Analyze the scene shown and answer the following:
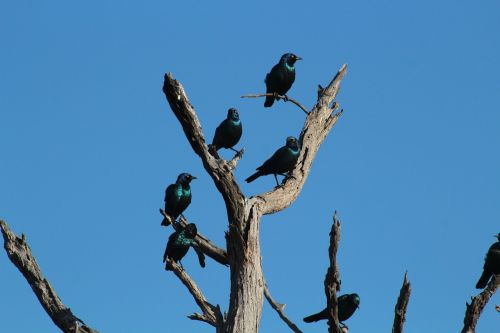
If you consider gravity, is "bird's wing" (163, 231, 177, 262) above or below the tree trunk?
above

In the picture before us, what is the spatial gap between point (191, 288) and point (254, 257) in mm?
844

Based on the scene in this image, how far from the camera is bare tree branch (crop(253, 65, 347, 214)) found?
9320 mm

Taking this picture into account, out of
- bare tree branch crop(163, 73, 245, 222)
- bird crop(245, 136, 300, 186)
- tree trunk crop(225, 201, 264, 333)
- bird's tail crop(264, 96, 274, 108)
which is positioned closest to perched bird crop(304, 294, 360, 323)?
bird crop(245, 136, 300, 186)

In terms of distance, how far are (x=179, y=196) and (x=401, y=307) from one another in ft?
14.2

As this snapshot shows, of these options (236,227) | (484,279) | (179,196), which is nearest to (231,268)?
(236,227)

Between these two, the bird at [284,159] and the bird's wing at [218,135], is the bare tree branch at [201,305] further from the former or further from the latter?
the bird's wing at [218,135]

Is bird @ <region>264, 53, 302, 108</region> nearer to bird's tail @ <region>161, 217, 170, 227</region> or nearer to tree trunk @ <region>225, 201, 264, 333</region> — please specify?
bird's tail @ <region>161, 217, 170, 227</region>

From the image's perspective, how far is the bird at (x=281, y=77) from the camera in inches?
483

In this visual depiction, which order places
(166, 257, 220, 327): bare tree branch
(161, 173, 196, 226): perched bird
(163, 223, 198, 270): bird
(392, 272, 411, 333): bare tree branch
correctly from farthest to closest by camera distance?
(161, 173, 196, 226): perched bird → (163, 223, 198, 270): bird → (166, 257, 220, 327): bare tree branch → (392, 272, 411, 333): bare tree branch

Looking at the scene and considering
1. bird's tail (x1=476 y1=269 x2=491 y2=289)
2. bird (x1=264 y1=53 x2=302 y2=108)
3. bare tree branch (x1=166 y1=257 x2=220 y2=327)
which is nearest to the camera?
bare tree branch (x1=166 y1=257 x2=220 y2=327)

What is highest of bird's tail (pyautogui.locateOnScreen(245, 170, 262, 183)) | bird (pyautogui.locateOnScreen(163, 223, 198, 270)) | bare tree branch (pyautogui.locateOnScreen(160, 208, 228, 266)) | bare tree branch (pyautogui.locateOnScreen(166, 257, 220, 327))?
bird's tail (pyautogui.locateOnScreen(245, 170, 262, 183))

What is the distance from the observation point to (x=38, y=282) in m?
7.86

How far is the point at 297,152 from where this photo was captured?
1000 cm

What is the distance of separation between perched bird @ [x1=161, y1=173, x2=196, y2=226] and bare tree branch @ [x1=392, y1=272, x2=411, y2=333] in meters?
4.23
